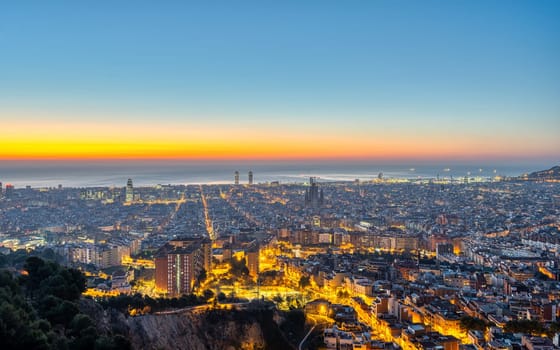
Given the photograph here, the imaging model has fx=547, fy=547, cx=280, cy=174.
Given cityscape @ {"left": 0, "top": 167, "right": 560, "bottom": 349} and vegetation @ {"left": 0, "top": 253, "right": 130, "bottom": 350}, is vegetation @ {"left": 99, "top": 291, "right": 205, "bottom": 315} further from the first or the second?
vegetation @ {"left": 0, "top": 253, "right": 130, "bottom": 350}

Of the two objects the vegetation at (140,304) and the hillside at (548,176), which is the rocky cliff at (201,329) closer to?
the vegetation at (140,304)

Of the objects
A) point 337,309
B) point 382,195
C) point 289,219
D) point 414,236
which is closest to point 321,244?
point 414,236

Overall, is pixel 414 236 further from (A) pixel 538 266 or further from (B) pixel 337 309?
(B) pixel 337 309

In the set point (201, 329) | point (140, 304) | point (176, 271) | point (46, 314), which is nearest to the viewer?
point (46, 314)

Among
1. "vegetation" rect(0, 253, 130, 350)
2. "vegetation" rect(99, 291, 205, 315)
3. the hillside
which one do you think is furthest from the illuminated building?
the hillside

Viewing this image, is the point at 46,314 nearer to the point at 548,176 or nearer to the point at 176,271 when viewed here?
the point at 176,271

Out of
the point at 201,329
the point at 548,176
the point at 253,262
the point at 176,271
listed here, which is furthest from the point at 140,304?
the point at 548,176

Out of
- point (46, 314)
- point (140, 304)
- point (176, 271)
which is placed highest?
point (46, 314)

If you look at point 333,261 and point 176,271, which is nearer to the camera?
point 176,271
